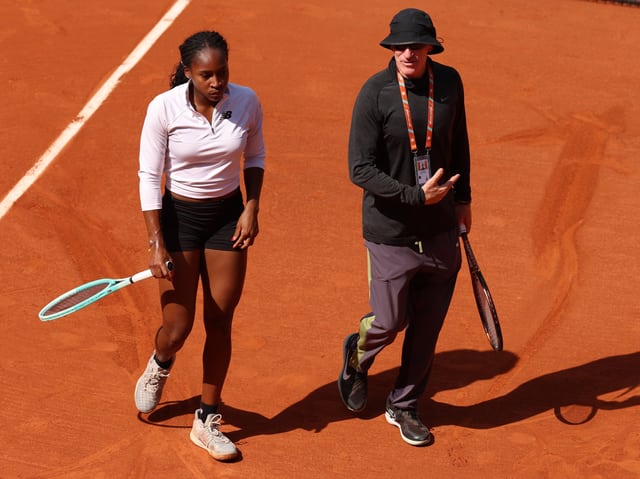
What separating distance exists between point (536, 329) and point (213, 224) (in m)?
2.89

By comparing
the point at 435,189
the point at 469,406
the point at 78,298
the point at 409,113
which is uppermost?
the point at 409,113

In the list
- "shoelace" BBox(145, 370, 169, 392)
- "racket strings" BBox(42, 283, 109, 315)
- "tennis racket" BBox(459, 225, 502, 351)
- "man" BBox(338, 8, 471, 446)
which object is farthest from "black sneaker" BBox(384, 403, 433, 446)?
"racket strings" BBox(42, 283, 109, 315)

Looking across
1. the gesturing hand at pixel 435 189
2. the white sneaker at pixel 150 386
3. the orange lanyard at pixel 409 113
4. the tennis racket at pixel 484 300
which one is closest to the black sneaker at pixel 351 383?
the tennis racket at pixel 484 300

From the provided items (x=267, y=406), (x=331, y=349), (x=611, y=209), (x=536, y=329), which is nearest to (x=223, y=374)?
(x=267, y=406)

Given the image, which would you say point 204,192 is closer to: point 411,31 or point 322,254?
point 411,31

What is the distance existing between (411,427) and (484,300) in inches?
35.5

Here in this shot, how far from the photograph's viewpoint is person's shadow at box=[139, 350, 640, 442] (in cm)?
705

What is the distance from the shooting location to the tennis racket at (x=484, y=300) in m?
6.57

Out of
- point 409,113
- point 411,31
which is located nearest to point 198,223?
point 409,113

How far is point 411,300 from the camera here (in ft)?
21.7

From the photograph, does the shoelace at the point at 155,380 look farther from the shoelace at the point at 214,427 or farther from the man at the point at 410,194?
the man at the point at 410,194

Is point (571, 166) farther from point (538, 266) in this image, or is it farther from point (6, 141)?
point (6, 141)

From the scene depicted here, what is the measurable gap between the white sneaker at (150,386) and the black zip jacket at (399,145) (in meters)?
→ 1.63

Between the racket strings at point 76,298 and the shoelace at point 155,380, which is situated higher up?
the racket strings at point 76,298
